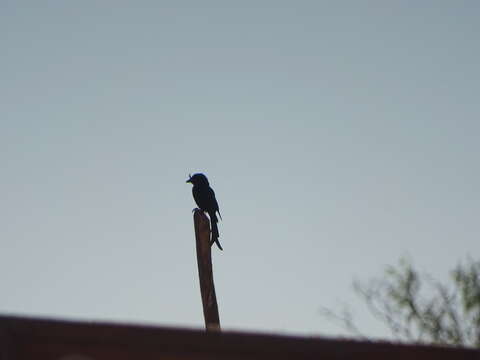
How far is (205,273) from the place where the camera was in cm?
444

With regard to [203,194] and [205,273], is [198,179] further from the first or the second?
[205,273]

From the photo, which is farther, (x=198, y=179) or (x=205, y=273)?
(x=198, y=179)

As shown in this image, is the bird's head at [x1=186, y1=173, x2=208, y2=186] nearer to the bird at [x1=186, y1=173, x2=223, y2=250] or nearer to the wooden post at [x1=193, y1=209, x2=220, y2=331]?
the bird at [x1=186, y1=173, x2=223, y2=250]

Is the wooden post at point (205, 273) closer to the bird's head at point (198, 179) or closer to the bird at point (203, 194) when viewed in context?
the bird at point (203, 194)

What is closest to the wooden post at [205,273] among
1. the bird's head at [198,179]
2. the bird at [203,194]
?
the bird at [203,194]

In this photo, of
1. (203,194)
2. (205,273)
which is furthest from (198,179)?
(205,273)

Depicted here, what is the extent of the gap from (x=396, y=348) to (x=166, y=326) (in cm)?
140

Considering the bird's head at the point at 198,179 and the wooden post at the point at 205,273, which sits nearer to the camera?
the wooden post at the point at 205,273

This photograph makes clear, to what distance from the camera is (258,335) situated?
2.61m

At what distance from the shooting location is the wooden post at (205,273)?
4.21 m

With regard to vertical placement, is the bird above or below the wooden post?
above

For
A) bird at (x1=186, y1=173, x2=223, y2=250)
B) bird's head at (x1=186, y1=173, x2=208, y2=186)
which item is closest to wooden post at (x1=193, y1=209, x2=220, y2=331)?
bird at (x1=186, y1=173, x2=223, y2=250)

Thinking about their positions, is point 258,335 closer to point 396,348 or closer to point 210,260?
point 396,348

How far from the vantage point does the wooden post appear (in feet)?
13.8
